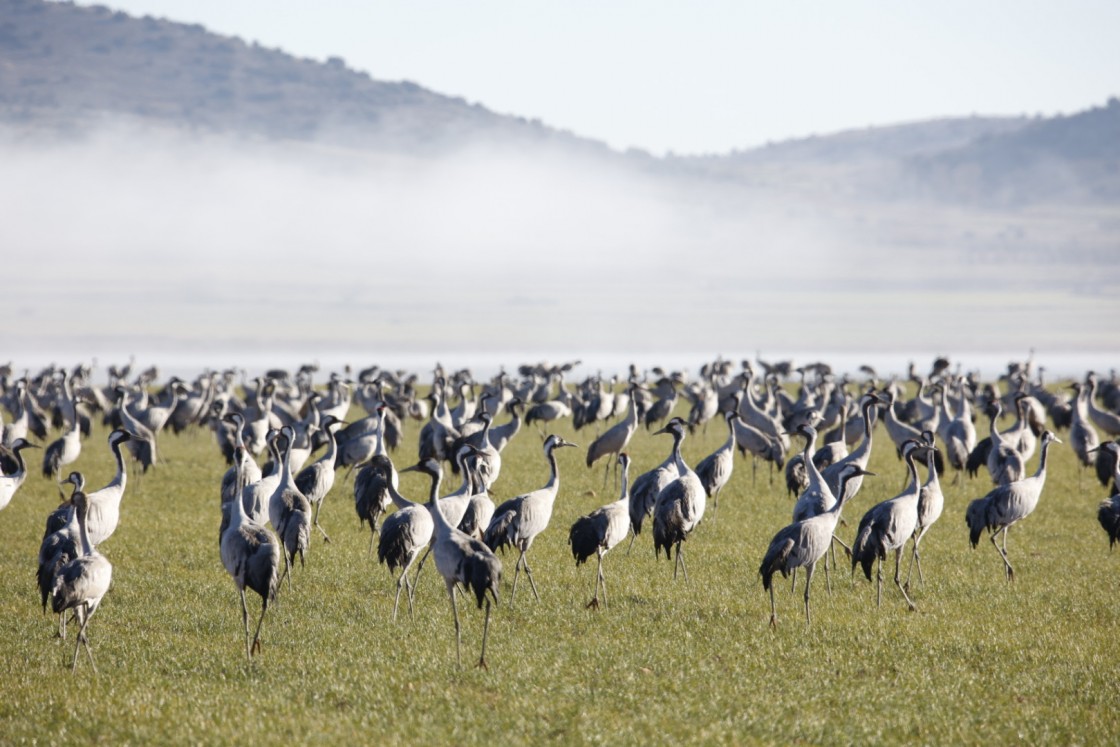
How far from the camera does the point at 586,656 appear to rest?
11789 millimetres

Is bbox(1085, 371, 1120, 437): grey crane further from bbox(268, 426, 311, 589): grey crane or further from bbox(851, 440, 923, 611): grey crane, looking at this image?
bbox(268, 426, 311, 589): grey crane

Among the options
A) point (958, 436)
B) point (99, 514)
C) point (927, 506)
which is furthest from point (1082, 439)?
point (99, 514)

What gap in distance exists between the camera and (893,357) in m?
116

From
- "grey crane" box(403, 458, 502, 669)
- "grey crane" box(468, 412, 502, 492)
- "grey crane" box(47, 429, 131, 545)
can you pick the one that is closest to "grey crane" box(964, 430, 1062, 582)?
"grey crane" box(468, 412, 502, 492)

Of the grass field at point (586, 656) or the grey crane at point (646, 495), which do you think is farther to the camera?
the grey crane at point (646, 495)

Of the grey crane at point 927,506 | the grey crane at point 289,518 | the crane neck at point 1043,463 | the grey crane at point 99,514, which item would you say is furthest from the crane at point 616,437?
the grey crane at point 99,514

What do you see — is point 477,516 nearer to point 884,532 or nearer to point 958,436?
point 884,532

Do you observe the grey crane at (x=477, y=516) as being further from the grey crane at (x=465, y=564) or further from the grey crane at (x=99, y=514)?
the grey crane at (x=99, y=514)

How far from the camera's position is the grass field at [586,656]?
981cm

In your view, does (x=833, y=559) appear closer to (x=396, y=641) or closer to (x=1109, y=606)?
(x=1109, y=606)

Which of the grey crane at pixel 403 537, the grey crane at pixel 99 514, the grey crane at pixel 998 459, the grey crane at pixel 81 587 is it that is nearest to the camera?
the grey crane at pixel 81 587

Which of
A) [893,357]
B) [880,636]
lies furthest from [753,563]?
[893,357]

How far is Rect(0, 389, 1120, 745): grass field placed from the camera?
9.81 m

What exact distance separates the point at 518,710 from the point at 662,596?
179 inches
